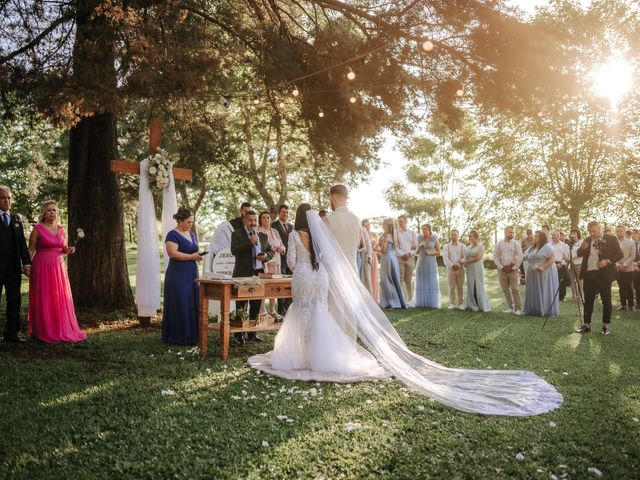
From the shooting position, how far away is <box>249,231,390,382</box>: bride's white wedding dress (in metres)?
5.98

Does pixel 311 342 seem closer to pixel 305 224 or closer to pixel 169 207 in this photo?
pixel 305 224

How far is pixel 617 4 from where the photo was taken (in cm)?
2241

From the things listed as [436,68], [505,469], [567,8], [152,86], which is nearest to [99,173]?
[152,86]

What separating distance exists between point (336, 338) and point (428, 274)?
7.35 metres

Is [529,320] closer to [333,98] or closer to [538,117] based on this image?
[538,117]

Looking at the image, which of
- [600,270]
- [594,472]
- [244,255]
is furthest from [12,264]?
[600,270]

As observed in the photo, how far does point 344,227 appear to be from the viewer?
22.1ft

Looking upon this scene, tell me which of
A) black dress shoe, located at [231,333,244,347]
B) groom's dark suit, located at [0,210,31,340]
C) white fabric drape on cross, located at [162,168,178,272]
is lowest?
black dress shoe, located at [231,333,244,347]

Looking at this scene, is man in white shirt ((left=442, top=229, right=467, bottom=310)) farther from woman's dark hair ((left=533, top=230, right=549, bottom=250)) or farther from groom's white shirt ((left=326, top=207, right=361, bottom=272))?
groom's white shirt ((left=326, top=207, right=361, bottom=272))

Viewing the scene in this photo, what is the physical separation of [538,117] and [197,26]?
619cm

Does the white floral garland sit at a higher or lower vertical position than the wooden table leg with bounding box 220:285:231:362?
higher

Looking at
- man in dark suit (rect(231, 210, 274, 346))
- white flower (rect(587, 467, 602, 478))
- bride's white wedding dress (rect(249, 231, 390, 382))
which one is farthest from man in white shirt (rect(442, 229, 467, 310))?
white flower (rect(587, 467, 602, 478))

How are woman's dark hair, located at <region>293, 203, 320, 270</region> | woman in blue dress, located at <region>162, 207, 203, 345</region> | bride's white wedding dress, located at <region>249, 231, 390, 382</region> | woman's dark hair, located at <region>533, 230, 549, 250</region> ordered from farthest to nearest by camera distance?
woman's dark hair, located at <region>533, 230, 549, 250</region>, woman in blue dress, located at <region>162, 207, 203, 345</region>, woman's dark hair, located at <region>293, 203, 320, 270</region>, bride's white wedding dress, located at <region>249, 231, 390, 382</region>

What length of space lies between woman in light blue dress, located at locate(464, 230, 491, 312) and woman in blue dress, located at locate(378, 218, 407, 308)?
1.65 metres
